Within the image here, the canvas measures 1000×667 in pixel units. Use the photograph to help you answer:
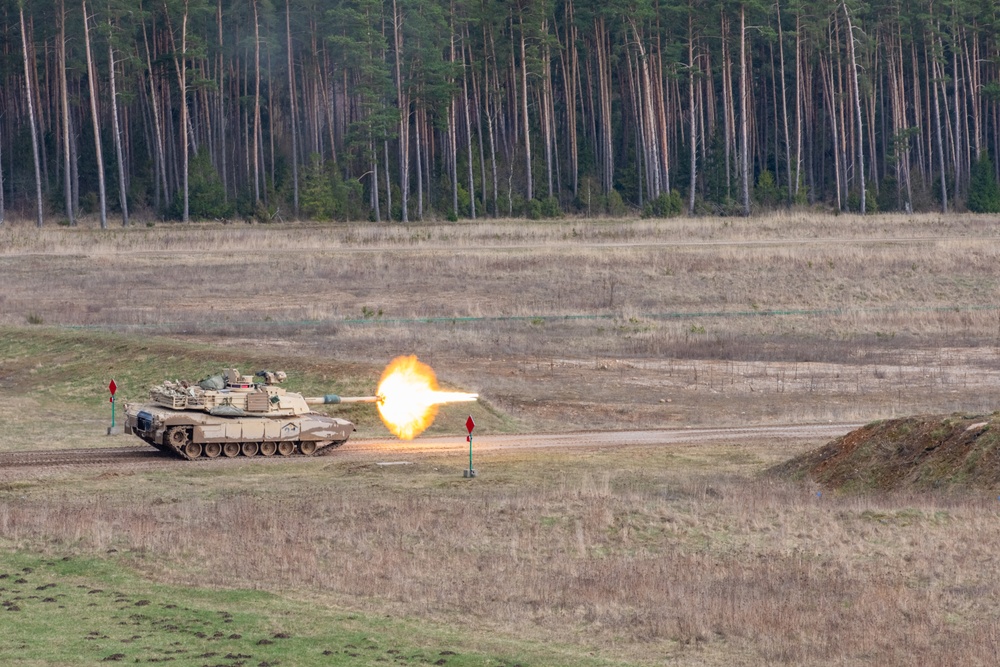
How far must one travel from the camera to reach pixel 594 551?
22.0 meters

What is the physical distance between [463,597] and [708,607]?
3.39 meters

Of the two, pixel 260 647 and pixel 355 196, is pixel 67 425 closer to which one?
pixel 260 647

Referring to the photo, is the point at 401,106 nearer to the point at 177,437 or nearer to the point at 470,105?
the point at 470,105

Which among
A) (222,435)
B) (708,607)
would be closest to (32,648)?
(708,607)

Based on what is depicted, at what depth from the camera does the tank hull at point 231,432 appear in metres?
Result: 32.0

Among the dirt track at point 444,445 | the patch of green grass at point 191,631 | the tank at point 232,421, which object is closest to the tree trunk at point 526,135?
the dirt track at point 444,445

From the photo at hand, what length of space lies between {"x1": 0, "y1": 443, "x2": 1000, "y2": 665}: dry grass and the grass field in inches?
3.3

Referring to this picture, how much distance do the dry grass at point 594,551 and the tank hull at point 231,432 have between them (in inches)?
98.9

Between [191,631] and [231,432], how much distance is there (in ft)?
55.3

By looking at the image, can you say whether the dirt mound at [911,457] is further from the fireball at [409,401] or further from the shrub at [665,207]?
the shrub at [665,207]

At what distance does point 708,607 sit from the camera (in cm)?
1795

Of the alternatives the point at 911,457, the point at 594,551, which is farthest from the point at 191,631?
the point at 911,457

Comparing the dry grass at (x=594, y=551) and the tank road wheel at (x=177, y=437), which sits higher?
the tank road wheel at (x=177, y=437)

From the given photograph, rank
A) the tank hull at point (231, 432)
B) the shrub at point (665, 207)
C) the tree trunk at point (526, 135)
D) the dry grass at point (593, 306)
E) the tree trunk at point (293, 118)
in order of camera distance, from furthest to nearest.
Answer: the tree trunk at point (293, 118) → the tree trunk at point (526, 135) → the shrub at point (665, 207) → the dry grass at point (593, 306) → the tank hull at point (231, 432)
